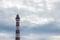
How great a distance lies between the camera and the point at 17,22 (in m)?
30.4

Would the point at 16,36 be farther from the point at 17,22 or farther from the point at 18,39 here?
the point at 17,22

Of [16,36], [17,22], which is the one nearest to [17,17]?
[17,22]

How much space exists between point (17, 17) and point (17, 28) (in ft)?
8.18

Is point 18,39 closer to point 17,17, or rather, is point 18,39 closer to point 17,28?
point 17,28

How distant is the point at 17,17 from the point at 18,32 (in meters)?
2.95

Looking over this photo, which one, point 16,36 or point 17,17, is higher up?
point 17,17

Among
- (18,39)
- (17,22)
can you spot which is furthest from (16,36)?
→ (17,22)

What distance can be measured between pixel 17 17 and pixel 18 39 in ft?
13.2

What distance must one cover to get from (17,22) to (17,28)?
3.66 feet

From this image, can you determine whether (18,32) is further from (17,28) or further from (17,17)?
(17,17)

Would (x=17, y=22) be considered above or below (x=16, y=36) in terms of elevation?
above

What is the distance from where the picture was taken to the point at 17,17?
3158cm

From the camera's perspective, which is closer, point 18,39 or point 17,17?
point 18,39

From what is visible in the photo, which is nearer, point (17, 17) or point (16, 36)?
point (16, 36)
